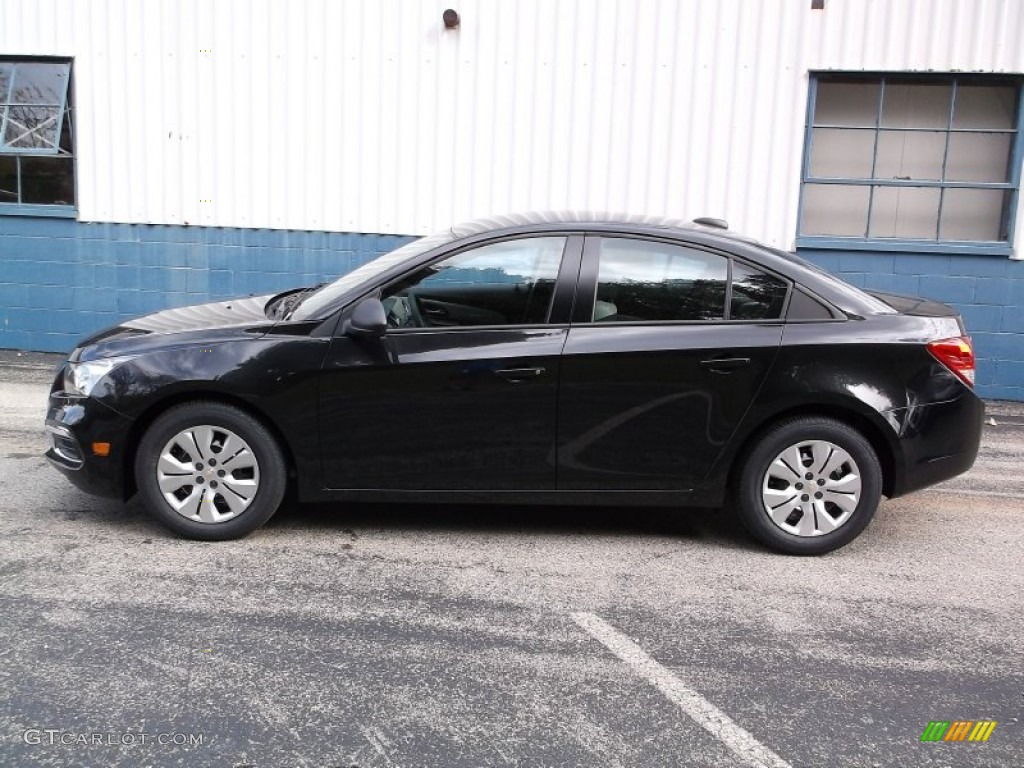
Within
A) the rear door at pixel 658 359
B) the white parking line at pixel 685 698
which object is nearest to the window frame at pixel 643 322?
the rear door at pixel 658 359

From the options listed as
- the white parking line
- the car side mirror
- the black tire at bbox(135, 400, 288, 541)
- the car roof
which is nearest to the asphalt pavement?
the white parking line

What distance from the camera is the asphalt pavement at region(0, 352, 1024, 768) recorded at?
3102 millimetres

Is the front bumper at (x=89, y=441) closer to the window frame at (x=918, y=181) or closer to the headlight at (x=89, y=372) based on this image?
the headlight at (x=89, y=372)

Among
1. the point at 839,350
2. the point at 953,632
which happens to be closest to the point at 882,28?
the point at 839,350

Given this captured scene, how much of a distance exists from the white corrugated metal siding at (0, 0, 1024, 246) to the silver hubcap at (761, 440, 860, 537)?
478 cm

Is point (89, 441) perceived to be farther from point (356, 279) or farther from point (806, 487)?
point (806, 487)

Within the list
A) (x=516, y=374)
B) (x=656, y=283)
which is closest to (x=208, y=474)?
(x=516, y=374)

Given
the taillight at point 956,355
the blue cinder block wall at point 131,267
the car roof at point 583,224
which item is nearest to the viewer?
the taillight at point 956,355

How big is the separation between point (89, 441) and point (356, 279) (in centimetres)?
153

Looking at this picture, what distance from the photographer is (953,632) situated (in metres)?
3.98

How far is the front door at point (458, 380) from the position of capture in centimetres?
459

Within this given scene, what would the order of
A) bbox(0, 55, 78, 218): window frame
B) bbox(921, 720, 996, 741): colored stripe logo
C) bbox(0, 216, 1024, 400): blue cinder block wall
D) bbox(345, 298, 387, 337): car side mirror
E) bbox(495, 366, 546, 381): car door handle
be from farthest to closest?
bbox(0, 55, 78, 218): window frame → bbox(0, 216, 1024, 400): blue cinder block wall → bbox(495, 366, 546, 381): car door handle → bbox(345, 298, 387, 337): car side mirror → bbox(921, 720, 996, 741): colored stripe logo
